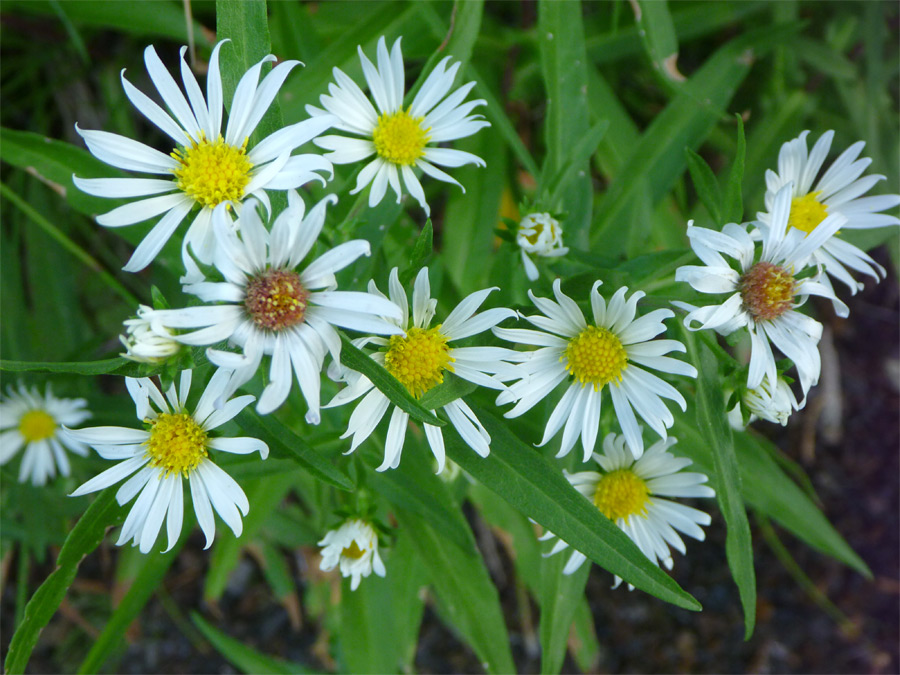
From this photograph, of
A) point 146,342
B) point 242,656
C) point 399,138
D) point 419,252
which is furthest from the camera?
point 242,656

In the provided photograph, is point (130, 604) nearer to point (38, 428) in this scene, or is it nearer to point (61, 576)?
point (61, 576)

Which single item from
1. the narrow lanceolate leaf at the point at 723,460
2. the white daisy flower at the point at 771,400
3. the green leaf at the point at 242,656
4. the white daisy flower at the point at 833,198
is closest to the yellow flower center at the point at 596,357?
the narrow lanceolate leaf at the point at 723,460

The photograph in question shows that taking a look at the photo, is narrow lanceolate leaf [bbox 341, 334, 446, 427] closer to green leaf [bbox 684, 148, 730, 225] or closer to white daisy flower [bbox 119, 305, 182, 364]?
white daisy flower [bbox 119, 305, 182, 364]

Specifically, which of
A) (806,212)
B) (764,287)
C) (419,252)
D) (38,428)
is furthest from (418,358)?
(38,428)

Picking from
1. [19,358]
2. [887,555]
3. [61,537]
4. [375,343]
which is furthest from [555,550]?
[887,555]

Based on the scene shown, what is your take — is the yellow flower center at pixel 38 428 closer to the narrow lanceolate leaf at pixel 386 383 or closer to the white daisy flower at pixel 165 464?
the white daisy flower at pixel 165 464

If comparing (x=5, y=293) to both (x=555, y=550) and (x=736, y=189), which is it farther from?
(x=736, y=189)
